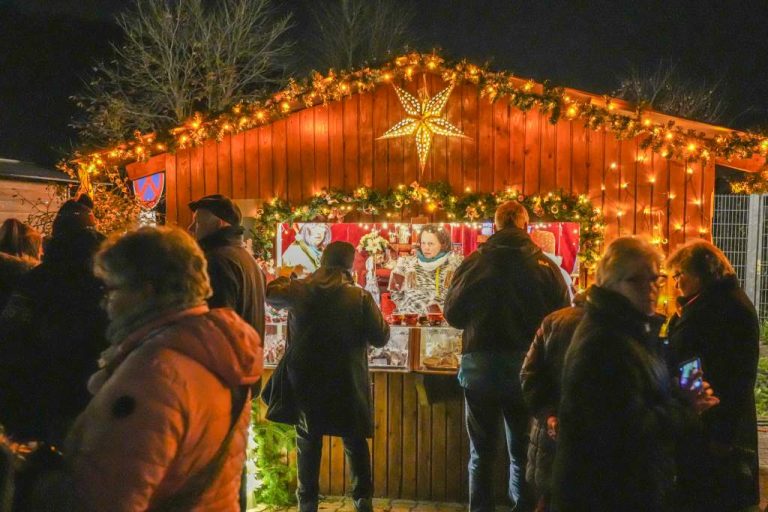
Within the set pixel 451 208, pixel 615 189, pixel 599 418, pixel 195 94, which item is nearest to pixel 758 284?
pixel 615 189

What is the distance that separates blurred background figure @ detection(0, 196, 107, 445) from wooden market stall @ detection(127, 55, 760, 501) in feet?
10.0

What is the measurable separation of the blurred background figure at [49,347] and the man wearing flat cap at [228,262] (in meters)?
0.83

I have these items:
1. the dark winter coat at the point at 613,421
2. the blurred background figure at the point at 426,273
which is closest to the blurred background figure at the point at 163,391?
the dark winter coat at the point at 613,421

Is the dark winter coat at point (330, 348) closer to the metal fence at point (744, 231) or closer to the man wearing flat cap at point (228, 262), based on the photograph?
the man wearing flat cap at point (228, 262)

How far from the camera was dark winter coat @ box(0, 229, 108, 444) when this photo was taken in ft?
10.4

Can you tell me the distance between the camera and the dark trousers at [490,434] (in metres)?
4.73

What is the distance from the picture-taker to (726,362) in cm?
361

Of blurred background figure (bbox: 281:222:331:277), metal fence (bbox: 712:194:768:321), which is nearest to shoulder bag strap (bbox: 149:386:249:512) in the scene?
blurred background figure (bbox: 281:222:331:277)

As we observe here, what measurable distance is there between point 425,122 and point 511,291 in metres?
1.95

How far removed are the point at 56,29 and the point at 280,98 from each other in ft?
76.1

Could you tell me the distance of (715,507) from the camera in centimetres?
352

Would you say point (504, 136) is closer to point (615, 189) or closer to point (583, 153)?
point (583, 153)

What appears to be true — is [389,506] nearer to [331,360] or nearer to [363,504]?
[363,504]

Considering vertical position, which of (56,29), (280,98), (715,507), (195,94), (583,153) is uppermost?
(56,29)
